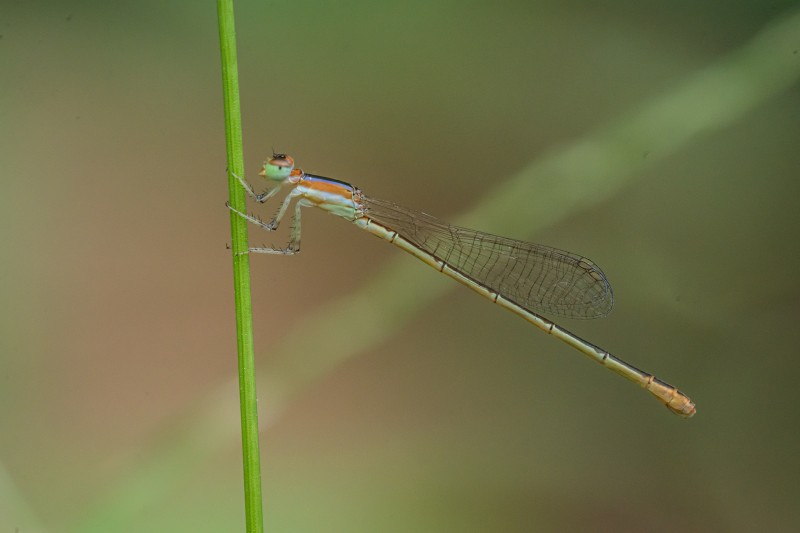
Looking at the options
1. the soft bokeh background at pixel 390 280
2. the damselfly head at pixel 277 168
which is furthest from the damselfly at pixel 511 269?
the damselfly head at pixel 277 168

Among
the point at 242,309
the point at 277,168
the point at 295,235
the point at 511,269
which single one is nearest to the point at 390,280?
the point at 511,269

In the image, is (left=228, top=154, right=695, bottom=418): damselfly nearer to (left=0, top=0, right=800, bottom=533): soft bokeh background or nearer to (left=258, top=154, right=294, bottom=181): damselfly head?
(left=0, top=0, right=800, bottom=533): soft bokeh background

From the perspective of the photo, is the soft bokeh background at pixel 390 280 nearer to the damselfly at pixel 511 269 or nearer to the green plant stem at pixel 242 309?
the damselfly at pixel 511 269

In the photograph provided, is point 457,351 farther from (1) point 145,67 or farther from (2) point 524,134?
(1) point 145,67

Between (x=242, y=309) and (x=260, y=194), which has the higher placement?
(x=260, y=194)

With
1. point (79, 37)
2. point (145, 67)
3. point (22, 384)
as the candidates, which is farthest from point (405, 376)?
point (79, 37)

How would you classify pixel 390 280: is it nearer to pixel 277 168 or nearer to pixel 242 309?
pixel 277 168

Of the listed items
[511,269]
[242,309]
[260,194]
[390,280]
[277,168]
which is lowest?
[242,309]
